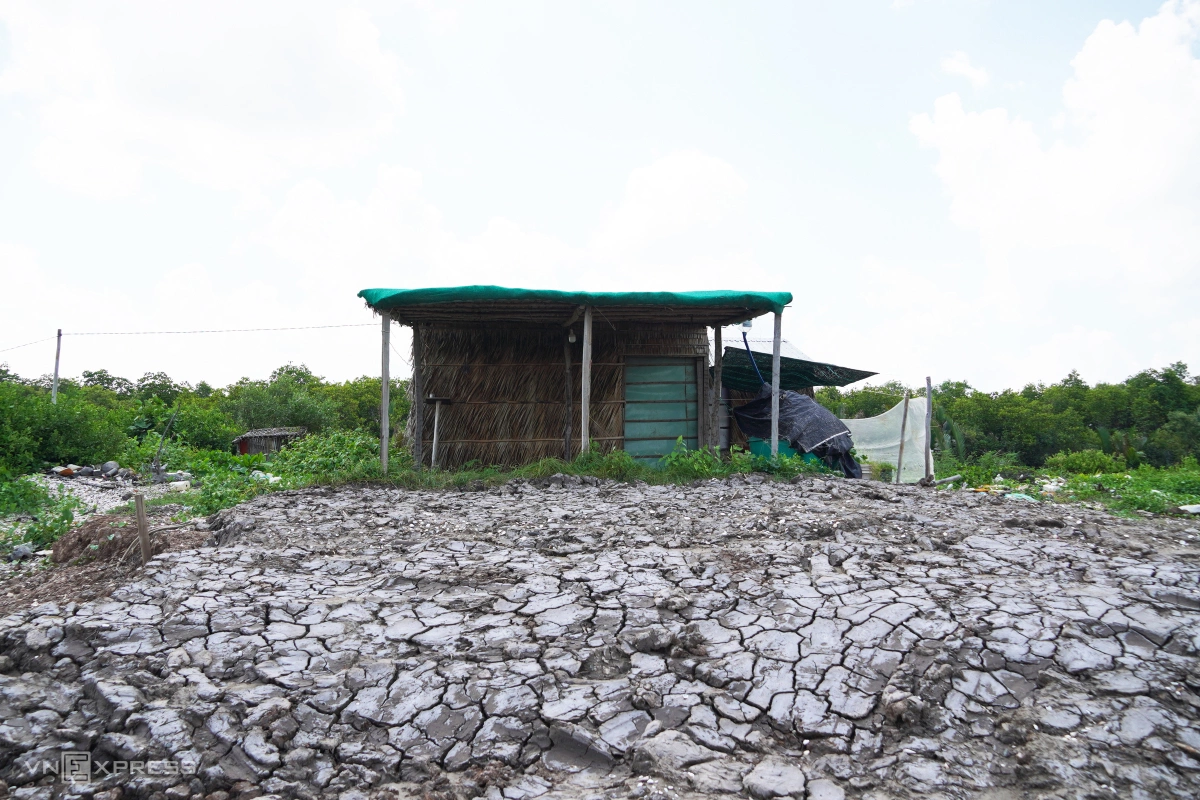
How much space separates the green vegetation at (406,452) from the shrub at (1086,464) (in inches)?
1.7

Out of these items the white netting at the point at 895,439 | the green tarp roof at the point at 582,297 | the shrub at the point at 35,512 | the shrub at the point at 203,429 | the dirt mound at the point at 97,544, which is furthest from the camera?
the shrub at the point at 203,429

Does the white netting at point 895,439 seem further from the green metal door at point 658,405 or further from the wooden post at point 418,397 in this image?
the wooden post at point 418,397

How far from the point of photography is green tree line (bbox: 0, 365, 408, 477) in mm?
11164

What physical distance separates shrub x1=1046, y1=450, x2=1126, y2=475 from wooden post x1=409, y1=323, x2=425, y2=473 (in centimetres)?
1328

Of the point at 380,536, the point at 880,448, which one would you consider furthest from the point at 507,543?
the point at 880,448

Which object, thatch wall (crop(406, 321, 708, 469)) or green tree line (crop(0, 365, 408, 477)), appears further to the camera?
green tree line (crop(0, 365, 408, 477))

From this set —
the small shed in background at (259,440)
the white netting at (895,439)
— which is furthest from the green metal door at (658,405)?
the small shed in background at (259,440)

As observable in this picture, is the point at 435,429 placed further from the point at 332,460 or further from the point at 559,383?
the point at 559,383

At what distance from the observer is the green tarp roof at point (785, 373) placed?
1117cm

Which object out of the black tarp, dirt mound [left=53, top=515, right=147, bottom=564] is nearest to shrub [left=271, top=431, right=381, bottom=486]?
dirt mound [left=53, top=515, right=147, bottom=564]

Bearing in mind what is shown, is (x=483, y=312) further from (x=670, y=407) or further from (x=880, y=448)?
(x=880, y=448)

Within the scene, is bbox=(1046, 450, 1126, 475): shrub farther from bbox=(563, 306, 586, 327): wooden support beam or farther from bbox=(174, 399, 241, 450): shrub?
bbox=(174, 399, 241, 450): shrub

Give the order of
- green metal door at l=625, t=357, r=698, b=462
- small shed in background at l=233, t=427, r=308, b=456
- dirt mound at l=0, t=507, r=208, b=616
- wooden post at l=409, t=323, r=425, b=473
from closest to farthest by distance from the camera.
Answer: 1. dirt mound at l=0, t=507, r=208, b=616
2. wooden post at l=409, t=323, r=425, b=473
3. green metal door at l=625, t=357, r=698, b=462
4. small shed in background at l=233, t=427, r=308, b=456

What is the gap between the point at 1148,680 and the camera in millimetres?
2730
